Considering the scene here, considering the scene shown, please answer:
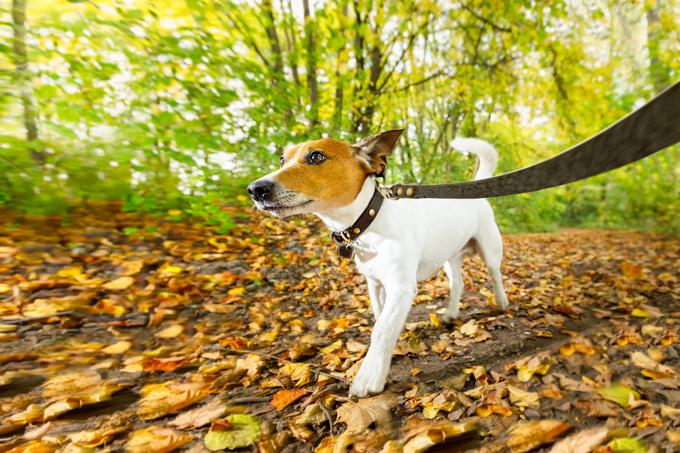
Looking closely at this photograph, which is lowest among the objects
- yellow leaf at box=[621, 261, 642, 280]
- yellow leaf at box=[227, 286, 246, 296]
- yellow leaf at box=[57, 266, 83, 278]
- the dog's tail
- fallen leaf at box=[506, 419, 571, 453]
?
yellow leaf at box=[621, 261, 642, 280]

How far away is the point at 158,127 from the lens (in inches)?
113

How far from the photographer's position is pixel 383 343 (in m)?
1.59

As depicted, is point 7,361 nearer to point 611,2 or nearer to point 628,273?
point 628,273

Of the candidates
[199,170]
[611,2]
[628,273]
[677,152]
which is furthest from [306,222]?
[677,152]

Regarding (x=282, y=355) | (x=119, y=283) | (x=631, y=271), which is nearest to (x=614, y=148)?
(x=282, y=355)

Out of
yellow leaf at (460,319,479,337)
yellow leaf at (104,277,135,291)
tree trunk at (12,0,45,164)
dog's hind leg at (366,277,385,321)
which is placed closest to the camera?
dog's hind leg at (366,277,385,321)

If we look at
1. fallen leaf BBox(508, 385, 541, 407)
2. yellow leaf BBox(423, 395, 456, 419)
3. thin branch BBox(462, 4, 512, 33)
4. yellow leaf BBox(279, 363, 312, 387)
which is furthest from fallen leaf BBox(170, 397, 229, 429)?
thin branch BBox(462, 4, 512, 33)

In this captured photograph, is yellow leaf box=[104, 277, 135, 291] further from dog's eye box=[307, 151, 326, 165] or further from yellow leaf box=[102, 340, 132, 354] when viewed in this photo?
dog's eye box=[307, 151, 326, 165]

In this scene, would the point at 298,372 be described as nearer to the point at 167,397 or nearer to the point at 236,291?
the point at 167,397

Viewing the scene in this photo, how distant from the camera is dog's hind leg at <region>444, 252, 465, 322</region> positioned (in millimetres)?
2605

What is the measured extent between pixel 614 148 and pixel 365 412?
1310mm

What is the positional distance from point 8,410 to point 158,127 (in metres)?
2.25

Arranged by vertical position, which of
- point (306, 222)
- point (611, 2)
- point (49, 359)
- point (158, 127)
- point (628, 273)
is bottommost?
point (628, 273)

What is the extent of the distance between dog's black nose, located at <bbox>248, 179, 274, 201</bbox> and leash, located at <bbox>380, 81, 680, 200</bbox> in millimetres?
909
